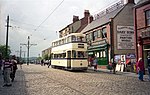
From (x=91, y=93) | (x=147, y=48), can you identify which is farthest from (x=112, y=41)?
(x=91, y=93)

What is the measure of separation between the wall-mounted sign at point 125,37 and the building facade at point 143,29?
9142 millimetres

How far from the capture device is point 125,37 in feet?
118

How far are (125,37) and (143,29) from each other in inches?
430

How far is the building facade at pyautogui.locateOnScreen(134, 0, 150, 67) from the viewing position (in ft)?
79.3

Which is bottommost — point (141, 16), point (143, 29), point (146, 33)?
point (146, 33)

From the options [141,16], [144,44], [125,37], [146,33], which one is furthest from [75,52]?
[125,37]

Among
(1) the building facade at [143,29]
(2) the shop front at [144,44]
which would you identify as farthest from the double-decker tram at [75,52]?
(2) the shop front at [144,44]

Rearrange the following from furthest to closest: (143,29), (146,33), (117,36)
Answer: (117,36) → (143,29) → (146,33)

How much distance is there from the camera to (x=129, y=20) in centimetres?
3681

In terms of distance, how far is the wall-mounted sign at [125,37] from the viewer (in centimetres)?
3534

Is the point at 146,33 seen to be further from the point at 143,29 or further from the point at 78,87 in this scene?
the point at 78,87

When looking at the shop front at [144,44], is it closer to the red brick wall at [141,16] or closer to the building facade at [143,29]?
the building facade at [143,29]

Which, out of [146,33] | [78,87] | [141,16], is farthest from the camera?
[141,16]

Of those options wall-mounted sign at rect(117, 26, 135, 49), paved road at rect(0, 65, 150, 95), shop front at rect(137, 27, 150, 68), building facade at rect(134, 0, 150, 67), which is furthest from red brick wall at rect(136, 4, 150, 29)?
wall-mounted sign at rect(117, 26, 135, 49)
